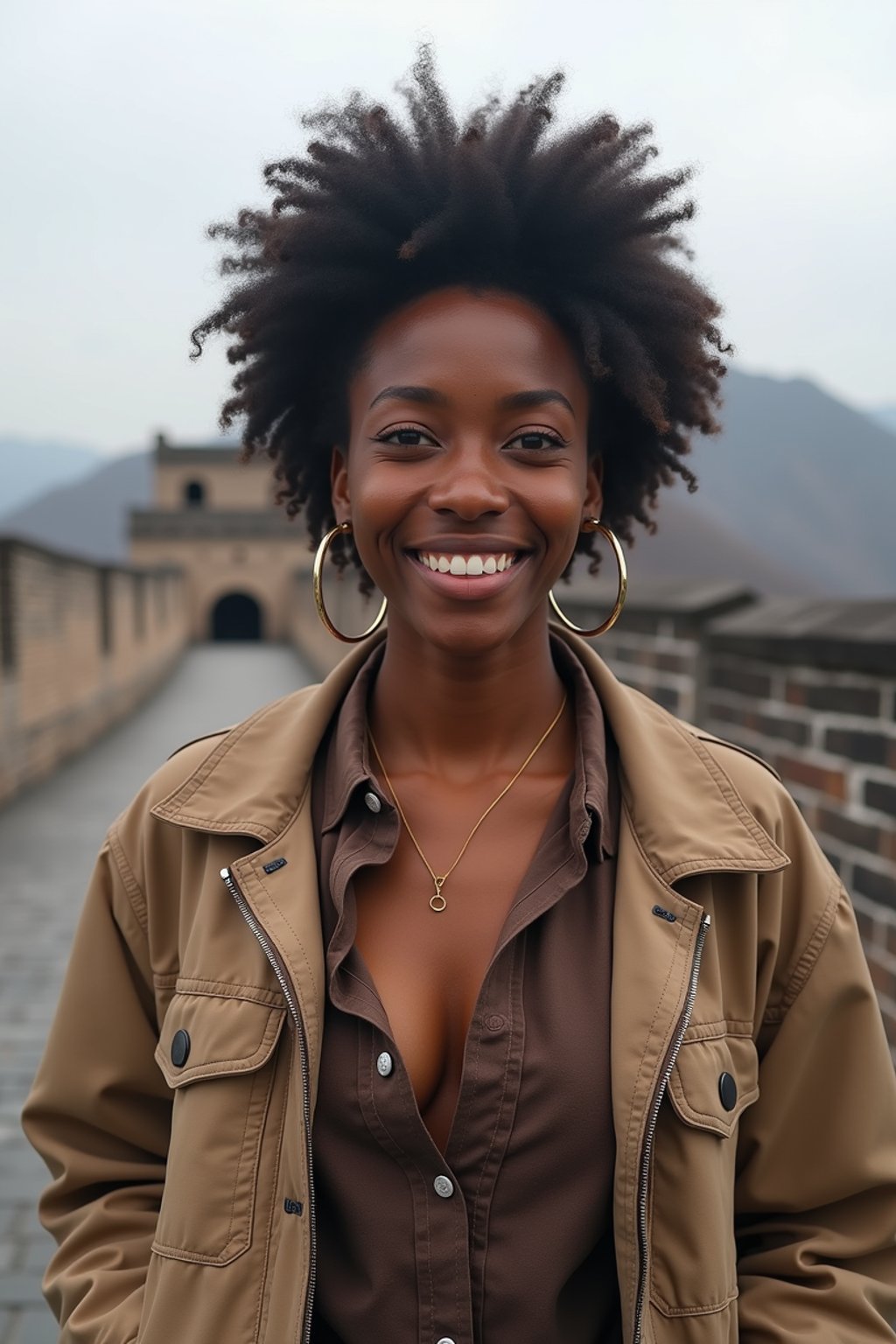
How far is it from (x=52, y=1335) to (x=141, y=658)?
20.2 meters

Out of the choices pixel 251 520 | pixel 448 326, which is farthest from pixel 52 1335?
pixel 251 520

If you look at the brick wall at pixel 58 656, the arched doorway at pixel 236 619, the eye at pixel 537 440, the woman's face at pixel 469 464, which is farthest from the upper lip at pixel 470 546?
the arched doorway at pixel 236 619

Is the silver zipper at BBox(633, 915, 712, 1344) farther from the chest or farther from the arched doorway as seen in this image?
the arched doorway

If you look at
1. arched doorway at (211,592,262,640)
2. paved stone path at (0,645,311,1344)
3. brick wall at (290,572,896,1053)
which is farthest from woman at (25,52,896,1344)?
arched doorway at (211,592,262,640)

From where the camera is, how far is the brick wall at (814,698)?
3.16 meters

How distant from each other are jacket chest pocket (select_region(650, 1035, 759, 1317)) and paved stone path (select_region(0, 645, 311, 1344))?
2237 mm

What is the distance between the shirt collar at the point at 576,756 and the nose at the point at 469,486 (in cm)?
41

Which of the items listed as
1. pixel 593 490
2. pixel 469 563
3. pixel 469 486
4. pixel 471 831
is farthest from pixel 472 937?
pixel 593 490

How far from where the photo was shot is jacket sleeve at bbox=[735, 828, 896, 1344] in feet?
5.87

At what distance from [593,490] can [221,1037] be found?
1097 mm

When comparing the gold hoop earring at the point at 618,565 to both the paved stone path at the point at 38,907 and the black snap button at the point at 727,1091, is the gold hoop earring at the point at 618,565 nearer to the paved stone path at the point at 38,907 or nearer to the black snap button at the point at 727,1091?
the black snap button at the point at 727,1091

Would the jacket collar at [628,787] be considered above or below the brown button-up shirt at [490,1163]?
above

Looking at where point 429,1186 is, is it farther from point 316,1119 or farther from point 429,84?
point 429,84

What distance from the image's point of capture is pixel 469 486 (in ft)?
6.02
